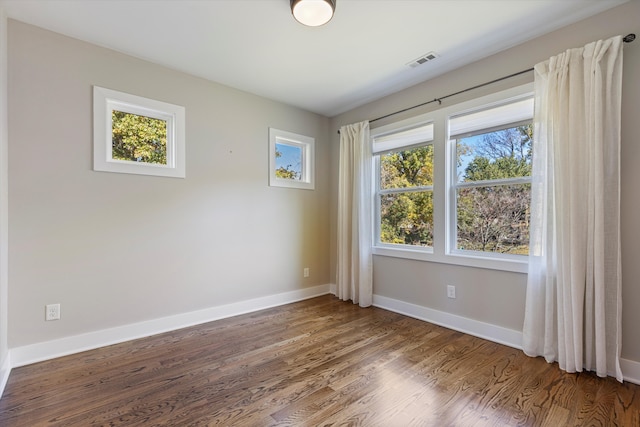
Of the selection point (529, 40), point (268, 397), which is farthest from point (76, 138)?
point (529, 40)

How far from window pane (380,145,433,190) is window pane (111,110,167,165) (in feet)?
8.33

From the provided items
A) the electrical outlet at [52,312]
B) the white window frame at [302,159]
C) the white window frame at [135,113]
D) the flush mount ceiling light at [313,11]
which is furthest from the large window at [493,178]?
the electrical outlet at [52,312]

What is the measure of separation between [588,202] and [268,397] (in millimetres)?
2528

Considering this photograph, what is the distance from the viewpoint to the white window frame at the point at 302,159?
12.2 feet

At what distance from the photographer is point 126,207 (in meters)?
2.70

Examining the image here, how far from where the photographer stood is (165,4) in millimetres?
2053

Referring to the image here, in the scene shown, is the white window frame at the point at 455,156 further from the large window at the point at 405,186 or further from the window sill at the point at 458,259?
the large window at the point at 405,186

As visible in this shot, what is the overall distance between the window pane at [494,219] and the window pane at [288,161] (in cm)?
210

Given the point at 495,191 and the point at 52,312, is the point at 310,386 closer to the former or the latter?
the point at 52,312

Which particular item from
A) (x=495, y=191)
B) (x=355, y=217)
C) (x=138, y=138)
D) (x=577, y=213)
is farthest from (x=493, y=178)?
(x=138, y=138)

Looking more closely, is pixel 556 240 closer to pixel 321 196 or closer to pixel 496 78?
pixel 496 78

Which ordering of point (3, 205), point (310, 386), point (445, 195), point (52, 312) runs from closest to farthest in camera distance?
1. point (310, 386)
2. point (3, 205)
3. point (52, 312)
4. point (445, 195)

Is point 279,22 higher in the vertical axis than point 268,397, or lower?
higher

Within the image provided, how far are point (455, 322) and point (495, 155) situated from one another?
1.67 meters
